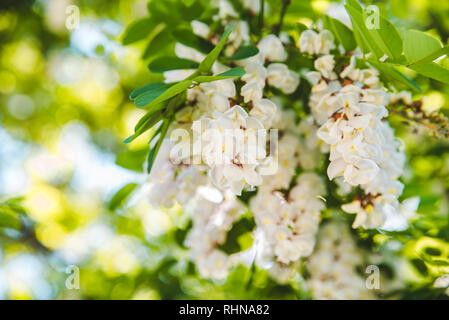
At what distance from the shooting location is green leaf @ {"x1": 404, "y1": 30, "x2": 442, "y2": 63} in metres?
0.55

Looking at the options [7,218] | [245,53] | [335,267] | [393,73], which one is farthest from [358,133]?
[7,218]

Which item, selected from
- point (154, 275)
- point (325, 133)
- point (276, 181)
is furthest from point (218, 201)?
point (154, 275)

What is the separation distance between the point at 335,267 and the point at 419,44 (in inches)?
22.2

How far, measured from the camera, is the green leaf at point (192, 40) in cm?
71

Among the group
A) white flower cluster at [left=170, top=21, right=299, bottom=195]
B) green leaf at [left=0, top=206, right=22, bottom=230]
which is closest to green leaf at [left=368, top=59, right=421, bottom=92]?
white flower cluster at [left=170, top=21, right=299, bottom=195]

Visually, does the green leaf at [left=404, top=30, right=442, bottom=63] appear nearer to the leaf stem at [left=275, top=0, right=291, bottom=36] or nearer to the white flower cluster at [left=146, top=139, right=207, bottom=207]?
the leaf stem at [left=275, top=0, right=291, bottom=36]

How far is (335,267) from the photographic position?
91 cm

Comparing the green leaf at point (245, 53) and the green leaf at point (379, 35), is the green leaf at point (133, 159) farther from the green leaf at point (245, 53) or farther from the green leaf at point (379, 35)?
the green leaf at point (379, 35)

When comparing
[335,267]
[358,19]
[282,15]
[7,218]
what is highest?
[282,15]

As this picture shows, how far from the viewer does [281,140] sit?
78cm

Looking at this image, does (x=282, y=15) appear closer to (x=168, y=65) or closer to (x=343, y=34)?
(x=343, y=34)
